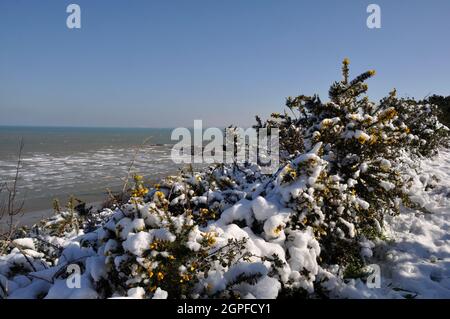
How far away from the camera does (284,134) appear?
620 cm

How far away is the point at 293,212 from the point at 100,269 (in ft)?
6.88

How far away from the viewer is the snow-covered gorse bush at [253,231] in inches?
105

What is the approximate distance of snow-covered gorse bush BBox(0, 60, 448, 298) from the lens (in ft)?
8.72

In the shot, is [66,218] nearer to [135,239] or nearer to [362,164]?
[135,239]

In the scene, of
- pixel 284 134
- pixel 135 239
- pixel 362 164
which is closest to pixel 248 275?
pixel 135 239

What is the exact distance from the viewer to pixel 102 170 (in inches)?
963

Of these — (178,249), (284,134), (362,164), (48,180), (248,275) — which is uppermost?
(284,134)

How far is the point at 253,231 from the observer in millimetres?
3725

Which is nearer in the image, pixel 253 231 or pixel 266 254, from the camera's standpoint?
pixel 266 254

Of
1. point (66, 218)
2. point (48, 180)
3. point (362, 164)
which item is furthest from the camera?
point (48, 180)

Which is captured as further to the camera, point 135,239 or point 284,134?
point 284,134
